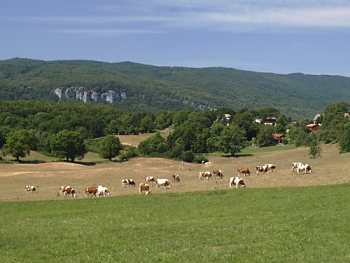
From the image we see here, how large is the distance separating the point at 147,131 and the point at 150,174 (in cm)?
10843

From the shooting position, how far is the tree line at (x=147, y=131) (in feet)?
292

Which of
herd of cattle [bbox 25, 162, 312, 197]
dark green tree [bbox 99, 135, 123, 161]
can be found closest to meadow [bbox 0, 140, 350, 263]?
herd of cattle [bbox 25, 162, 312, 197]

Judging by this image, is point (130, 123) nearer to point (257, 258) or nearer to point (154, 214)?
point (154, 214)

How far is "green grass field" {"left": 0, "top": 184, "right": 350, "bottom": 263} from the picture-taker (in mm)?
14086

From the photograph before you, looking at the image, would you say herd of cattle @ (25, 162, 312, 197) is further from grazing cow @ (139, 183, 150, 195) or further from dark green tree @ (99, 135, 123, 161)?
dark green tree @ (99, 135, 123, 161)

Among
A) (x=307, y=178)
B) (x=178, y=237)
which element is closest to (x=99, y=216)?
(x=178, y=237)

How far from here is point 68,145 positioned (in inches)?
3469

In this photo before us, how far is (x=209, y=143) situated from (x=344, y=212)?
9542 centimetres

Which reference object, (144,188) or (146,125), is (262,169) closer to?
(144,188)

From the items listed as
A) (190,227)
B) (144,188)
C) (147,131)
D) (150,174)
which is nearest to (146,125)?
(147,131)

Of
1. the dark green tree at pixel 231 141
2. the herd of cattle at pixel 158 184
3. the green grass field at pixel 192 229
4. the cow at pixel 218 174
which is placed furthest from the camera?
the dark green tree at pixel 231 141

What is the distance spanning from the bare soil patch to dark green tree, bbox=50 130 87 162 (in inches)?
211

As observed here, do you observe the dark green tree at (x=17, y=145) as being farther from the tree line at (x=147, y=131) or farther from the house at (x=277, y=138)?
the house at (x=277, y=138)

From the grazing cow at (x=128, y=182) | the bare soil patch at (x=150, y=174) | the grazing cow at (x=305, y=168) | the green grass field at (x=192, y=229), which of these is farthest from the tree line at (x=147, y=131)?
the green grass field at (x=192, y=229)
